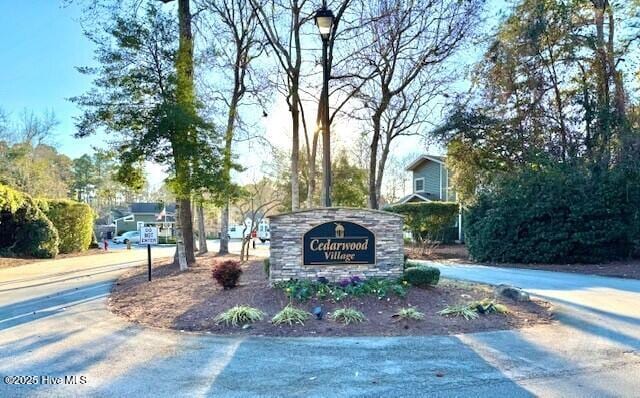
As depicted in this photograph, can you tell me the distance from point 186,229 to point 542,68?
14.1 m

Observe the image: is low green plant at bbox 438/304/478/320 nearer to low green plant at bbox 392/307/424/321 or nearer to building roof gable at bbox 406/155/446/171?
low green plant at bbox 392/307/424/321

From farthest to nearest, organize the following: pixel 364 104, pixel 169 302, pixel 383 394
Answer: pixel 364 104, pixel 169 302, pixel 383 394

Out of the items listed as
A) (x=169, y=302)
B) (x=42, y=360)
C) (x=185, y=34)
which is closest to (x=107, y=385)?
(x=42, y=360)

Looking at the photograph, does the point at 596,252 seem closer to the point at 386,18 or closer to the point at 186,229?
the point at 386,18

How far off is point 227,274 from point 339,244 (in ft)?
7.27

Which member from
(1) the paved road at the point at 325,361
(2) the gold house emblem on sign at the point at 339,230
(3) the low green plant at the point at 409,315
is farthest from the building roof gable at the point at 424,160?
(3) the low green plant at the point at 409,315

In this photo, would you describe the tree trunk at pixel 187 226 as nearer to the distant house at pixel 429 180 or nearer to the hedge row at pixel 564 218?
the hedge row at pixel 564 218

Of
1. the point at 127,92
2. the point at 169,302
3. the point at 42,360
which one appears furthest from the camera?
the point at 127,92

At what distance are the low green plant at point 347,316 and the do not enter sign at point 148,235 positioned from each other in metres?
5.46

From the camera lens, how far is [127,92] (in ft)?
A: 37.4

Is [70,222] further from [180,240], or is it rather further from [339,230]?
[339,230]

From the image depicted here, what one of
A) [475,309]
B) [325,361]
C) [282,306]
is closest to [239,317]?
[282,306]

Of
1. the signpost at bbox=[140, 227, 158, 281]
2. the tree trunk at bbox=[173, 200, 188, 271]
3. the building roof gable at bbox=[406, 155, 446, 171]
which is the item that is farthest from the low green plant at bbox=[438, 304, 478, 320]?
the building roof gable at bbox=[406, 155, 446, 171]

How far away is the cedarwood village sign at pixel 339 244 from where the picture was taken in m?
8.45
